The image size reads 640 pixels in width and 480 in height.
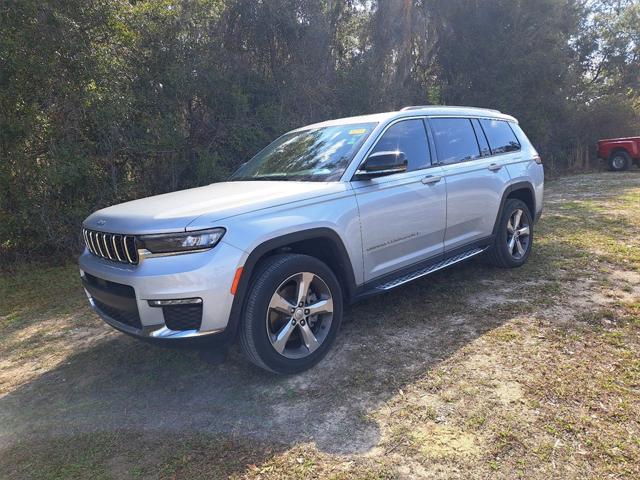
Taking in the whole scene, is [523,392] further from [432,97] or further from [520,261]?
[432,97]

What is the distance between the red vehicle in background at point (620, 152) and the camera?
16.4 m

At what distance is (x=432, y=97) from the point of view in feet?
54.0

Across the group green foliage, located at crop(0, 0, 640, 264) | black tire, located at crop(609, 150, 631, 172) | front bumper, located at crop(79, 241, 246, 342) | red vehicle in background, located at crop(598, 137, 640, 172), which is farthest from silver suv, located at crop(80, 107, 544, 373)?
black tire, located at crop(609, 150, 631, 172)

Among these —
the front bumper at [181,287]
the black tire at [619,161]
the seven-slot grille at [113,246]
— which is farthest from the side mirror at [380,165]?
the black tire at [619,161]

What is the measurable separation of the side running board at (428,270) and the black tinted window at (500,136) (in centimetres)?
121

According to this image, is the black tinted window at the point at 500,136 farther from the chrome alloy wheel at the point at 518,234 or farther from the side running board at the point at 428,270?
the side running board at the point at 428,270

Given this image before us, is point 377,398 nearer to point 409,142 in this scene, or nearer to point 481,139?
point 409,142

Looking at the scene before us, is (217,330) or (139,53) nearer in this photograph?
(217,330)

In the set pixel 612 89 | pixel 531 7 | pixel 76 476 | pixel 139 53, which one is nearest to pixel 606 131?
pixel 612 89

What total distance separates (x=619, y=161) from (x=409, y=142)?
16.9 metres

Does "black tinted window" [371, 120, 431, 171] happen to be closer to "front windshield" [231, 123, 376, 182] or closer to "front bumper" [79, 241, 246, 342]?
"front windshield" [231, 123, 376, 182]

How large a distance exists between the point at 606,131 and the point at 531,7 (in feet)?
24.4

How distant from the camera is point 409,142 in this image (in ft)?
13.2

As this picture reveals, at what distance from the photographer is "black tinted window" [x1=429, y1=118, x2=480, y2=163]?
14.1ft
